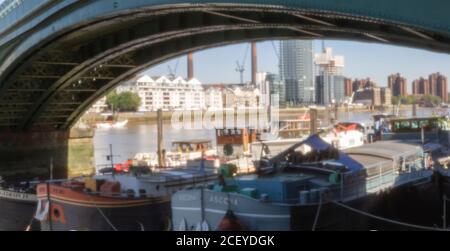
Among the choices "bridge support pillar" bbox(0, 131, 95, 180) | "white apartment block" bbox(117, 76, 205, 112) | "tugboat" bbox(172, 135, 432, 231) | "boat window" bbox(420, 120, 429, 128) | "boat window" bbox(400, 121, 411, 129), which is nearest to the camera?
"tugboat" bbox(172, 135, 432, 231)

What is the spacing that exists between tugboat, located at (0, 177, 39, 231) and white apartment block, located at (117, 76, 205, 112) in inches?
1763

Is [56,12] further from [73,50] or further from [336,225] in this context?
[336,225]

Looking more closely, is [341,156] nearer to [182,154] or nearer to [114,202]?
[114,202]

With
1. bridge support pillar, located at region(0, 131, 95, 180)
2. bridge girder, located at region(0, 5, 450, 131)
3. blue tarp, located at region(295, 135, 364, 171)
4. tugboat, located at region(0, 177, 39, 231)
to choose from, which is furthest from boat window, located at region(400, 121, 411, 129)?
bridge support pillar, located at region(0, 131, 95, 180)

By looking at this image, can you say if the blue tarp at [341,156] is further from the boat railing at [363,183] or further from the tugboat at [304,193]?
the boat railing at [363,183]

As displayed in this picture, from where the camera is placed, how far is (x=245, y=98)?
58000 millimetres

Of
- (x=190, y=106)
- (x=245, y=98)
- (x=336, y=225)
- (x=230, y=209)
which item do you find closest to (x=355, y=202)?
(x=336, y=225)

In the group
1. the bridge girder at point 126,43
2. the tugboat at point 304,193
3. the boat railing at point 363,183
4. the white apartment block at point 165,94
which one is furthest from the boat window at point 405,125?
the white apartment block at point 165,94

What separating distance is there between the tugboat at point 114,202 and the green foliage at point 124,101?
149 ft

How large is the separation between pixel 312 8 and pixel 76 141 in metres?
19.6

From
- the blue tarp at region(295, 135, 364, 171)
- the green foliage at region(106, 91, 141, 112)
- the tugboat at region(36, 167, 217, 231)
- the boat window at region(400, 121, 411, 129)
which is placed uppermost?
the green foliage at region(106, 91, 141, 112)

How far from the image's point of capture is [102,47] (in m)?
19.1

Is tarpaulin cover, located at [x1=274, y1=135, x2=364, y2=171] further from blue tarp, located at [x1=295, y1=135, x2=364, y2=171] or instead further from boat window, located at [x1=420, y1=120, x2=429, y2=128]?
boat window, located at [x1=420, y1=120, x2=429, y2=128]

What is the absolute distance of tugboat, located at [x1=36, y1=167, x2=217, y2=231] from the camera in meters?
11.3
